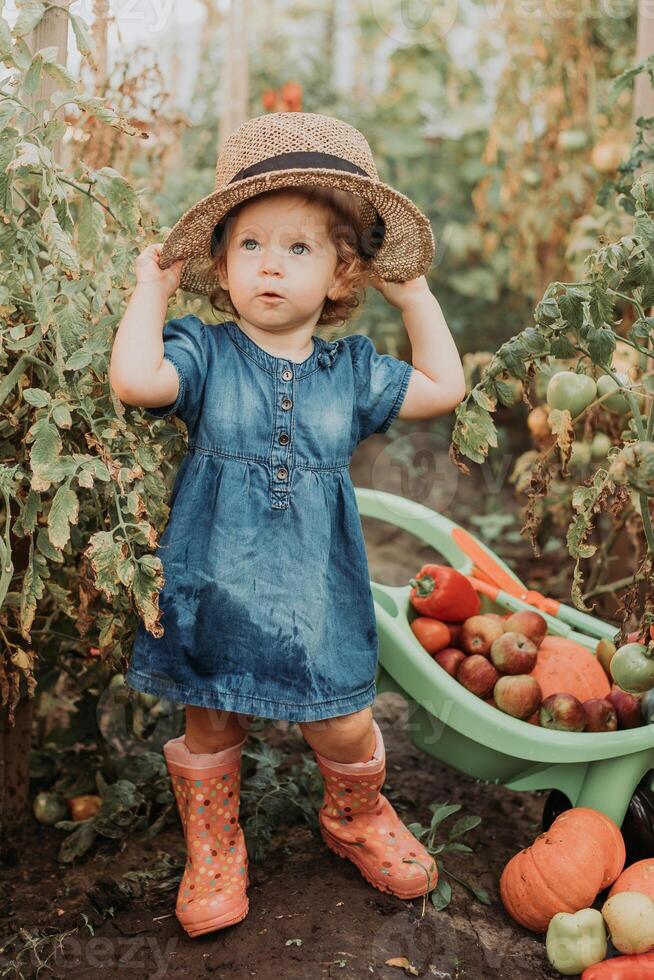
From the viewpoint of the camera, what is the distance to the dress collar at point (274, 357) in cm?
171

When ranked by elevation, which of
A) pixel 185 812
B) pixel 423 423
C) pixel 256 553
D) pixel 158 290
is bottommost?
pixel 423 423

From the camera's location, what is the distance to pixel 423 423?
14.9ft

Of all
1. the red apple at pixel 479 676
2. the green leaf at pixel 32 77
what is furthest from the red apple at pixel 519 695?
the green leaf at pixel 32 77

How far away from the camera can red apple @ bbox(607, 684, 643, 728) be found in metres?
1.91

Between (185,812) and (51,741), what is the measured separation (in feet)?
1.51

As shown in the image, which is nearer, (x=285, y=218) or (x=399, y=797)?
(x=285, y=218)

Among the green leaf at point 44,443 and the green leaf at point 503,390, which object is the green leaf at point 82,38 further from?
the green leaf at point 503,390

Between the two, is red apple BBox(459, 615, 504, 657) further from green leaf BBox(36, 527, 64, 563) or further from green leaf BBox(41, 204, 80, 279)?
green leaf BBox(41, 204, 80, 279)

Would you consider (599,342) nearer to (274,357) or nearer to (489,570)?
(274,357)

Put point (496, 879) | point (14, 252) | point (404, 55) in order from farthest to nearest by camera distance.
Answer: point (404, 55) < point (496, 879) < point (14, 252)

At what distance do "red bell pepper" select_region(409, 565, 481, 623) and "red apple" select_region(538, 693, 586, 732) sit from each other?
28 centimetres

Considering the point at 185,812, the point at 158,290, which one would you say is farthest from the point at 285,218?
the point at 185,812

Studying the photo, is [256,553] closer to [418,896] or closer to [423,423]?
[418,896]

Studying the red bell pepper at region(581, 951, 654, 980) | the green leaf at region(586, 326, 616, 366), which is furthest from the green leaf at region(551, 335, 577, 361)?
the red bell pepper at region(581, 951, 654, 980)
